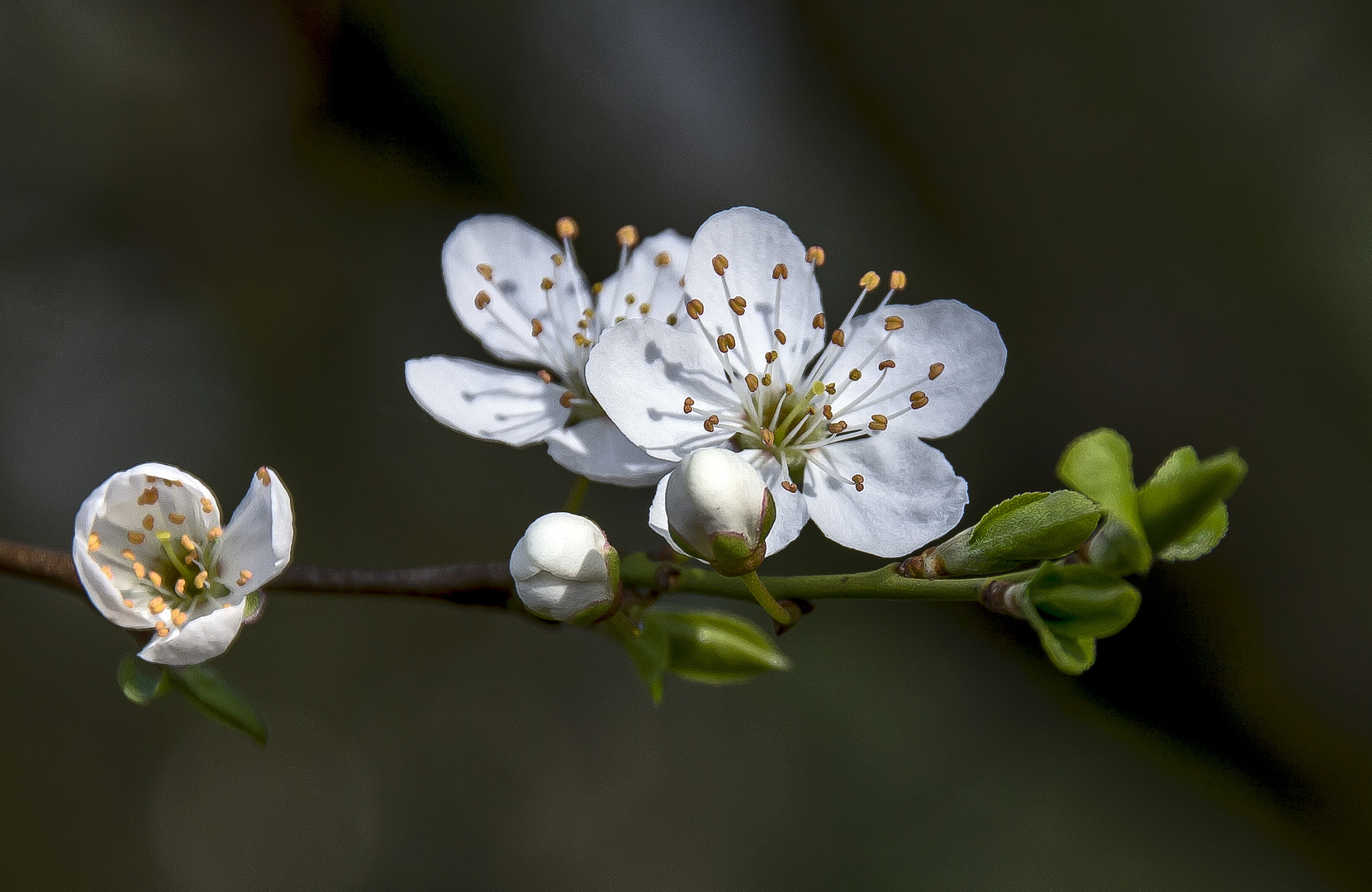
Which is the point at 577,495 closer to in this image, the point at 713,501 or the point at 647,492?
the point at 713,501

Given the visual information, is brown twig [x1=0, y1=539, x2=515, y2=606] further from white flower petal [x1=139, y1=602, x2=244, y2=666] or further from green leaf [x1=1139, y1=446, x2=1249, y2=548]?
green leaf [x1=1139, y1=446, x2=1249, y2=548]

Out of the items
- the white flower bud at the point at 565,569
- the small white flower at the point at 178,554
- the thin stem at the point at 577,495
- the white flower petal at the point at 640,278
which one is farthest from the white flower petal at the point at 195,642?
the white flower petal at the point at 640,278

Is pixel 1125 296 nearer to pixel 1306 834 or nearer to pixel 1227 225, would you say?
pixel 1227 225

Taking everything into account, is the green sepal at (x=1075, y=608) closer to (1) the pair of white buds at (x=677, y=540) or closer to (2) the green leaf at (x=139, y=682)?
(1) the pair of white buds at (x=677, y=540)

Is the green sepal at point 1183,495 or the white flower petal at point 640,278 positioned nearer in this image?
the green sepal at point 1183,495

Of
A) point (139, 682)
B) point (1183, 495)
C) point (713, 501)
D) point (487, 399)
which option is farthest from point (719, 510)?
point (139, 682)

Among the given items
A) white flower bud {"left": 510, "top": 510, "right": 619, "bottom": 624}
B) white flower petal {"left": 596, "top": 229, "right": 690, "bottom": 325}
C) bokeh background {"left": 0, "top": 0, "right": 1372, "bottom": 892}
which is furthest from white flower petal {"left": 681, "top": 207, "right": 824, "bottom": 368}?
bokeh background {"left": 0, "top": 0, "right": 1372, "bottom": 892}
